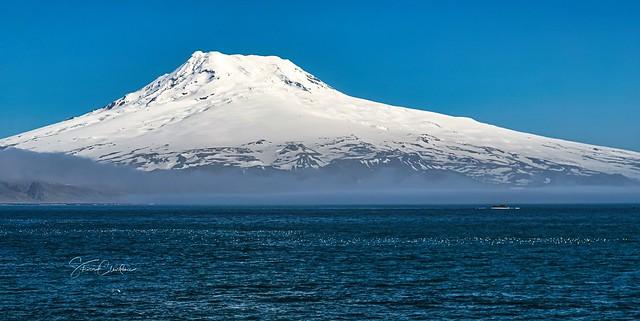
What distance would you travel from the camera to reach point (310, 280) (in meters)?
67.9

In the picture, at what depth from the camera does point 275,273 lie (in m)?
72.9

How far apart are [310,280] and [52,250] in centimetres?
3975

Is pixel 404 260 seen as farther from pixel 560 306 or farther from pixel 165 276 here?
pixel 560 306

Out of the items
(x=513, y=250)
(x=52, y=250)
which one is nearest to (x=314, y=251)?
(x=513, y=250)

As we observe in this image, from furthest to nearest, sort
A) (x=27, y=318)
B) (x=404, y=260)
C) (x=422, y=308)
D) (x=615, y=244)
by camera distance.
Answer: (x=615, y=244) < (x=404, y=260) < (x=422, y=308) < (x=27, y=318)

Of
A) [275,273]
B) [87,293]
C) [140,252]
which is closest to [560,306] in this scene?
[275,273]

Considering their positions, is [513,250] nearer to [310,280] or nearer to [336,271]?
[336,271]

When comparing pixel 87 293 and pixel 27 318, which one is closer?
pixel 27 318

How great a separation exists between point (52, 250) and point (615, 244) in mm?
61771

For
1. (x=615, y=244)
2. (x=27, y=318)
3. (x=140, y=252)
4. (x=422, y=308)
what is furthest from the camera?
(x=615, y=244)
